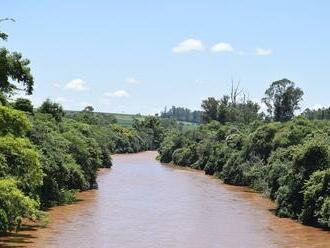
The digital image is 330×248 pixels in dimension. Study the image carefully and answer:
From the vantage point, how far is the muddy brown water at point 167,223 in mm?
33094

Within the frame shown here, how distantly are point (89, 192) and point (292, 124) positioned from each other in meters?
23.1

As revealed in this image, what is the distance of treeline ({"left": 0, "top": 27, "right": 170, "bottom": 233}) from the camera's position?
931 inches

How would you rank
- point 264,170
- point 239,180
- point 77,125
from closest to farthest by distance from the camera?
point 264,170 < point 239,180 < point 77,125

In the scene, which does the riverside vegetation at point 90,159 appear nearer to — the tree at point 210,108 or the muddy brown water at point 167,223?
the muddy brown water at point 167,223

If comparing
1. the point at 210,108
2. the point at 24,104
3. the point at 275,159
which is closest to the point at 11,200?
the point at 24,104

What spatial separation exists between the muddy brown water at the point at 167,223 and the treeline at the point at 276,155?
1.61 metres

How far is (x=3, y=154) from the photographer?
24.5 metres

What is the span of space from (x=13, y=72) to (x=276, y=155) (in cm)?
2818

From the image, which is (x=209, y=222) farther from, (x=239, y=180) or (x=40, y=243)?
(x=239, y=180)

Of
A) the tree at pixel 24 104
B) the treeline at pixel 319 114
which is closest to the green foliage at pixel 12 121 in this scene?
the tree at pixel 24 104

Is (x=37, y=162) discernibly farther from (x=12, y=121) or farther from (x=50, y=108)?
(x=50, y=108)

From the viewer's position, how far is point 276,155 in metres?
56.4

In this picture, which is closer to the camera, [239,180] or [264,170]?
[264,170]

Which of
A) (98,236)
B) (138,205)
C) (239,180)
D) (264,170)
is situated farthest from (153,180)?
(98,236)
